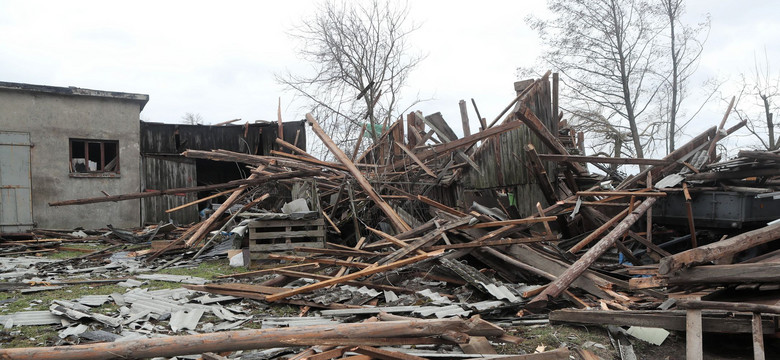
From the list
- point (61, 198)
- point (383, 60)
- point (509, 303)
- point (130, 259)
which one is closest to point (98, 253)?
point (130, 259)

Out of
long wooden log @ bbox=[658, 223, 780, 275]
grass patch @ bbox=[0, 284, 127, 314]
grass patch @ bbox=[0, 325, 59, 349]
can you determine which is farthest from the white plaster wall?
long wooden log @ bbox=[658, 223, 780, 275]

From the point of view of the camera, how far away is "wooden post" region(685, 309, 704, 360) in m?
3.40

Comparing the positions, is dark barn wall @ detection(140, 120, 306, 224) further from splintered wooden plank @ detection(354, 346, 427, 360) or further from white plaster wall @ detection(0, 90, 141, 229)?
splintered wooden plank @ detection(354, 346, 427, 360)

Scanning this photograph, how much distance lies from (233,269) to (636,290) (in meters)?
5.67

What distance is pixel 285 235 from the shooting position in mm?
7656

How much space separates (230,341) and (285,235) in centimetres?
483

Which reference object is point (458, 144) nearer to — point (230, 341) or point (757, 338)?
point (757, 338)

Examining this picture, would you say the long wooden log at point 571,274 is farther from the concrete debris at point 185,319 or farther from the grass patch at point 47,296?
the grass patch at point 47,296

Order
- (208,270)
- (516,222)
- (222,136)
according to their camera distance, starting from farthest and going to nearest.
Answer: (222,136) < (208,270) < (516,222)

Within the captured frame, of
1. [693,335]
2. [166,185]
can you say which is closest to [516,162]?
[693,335]

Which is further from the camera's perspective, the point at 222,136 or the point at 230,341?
the point at 222,136

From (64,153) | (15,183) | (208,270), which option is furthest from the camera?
(64,153)

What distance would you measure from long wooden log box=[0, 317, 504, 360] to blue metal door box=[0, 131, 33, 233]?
1318 centimetres

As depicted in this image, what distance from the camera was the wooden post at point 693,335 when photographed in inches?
134
